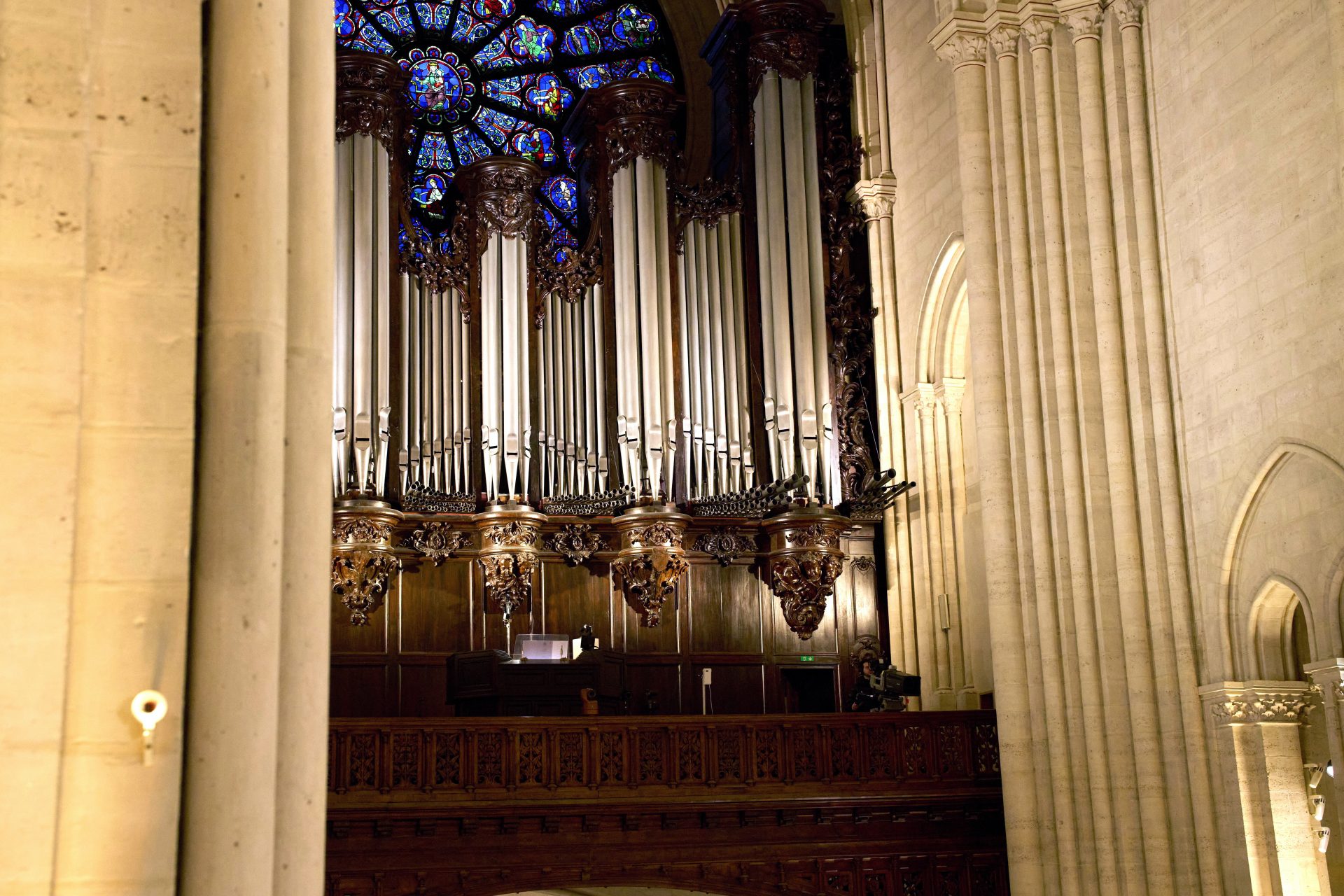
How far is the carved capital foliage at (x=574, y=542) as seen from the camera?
15422 millimetres

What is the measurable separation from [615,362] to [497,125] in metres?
4.16

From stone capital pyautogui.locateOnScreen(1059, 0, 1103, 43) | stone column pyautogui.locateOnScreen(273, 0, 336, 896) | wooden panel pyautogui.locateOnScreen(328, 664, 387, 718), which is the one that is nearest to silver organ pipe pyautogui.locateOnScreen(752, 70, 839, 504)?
stone capital pyautogui.locateOnScreen(1059, 0, 1103, 43)

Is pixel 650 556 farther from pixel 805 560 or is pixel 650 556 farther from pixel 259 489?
pixel 259 489

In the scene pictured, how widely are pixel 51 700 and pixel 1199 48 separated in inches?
412

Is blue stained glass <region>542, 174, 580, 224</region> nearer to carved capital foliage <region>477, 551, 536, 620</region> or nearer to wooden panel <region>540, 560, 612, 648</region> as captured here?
wooden panel <region>540, 560, 612, 648</region>

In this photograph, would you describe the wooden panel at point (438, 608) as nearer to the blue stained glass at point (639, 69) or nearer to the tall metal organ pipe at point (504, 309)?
the tall metal organ pipe at point (504, 309)

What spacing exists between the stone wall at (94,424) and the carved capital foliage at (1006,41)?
10.0 metres

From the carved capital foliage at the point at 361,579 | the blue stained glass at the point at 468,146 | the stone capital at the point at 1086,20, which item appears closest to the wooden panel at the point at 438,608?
the carved capital foliage at the point at 361,579

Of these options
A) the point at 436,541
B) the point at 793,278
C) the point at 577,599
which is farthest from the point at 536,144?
the point at 577,599

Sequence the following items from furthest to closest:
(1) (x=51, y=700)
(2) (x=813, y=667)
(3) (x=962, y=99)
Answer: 1. (2) (x=813, y=667)
2. (3) (x=962, y=99)
3. (1) (x=51, y=700)

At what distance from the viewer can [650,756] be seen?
502 inches

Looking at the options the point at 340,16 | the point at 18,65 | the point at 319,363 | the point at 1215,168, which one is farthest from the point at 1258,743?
the point at 340,16

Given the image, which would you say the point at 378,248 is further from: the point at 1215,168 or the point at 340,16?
the point at 1215,168

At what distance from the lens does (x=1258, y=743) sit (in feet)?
36.3
